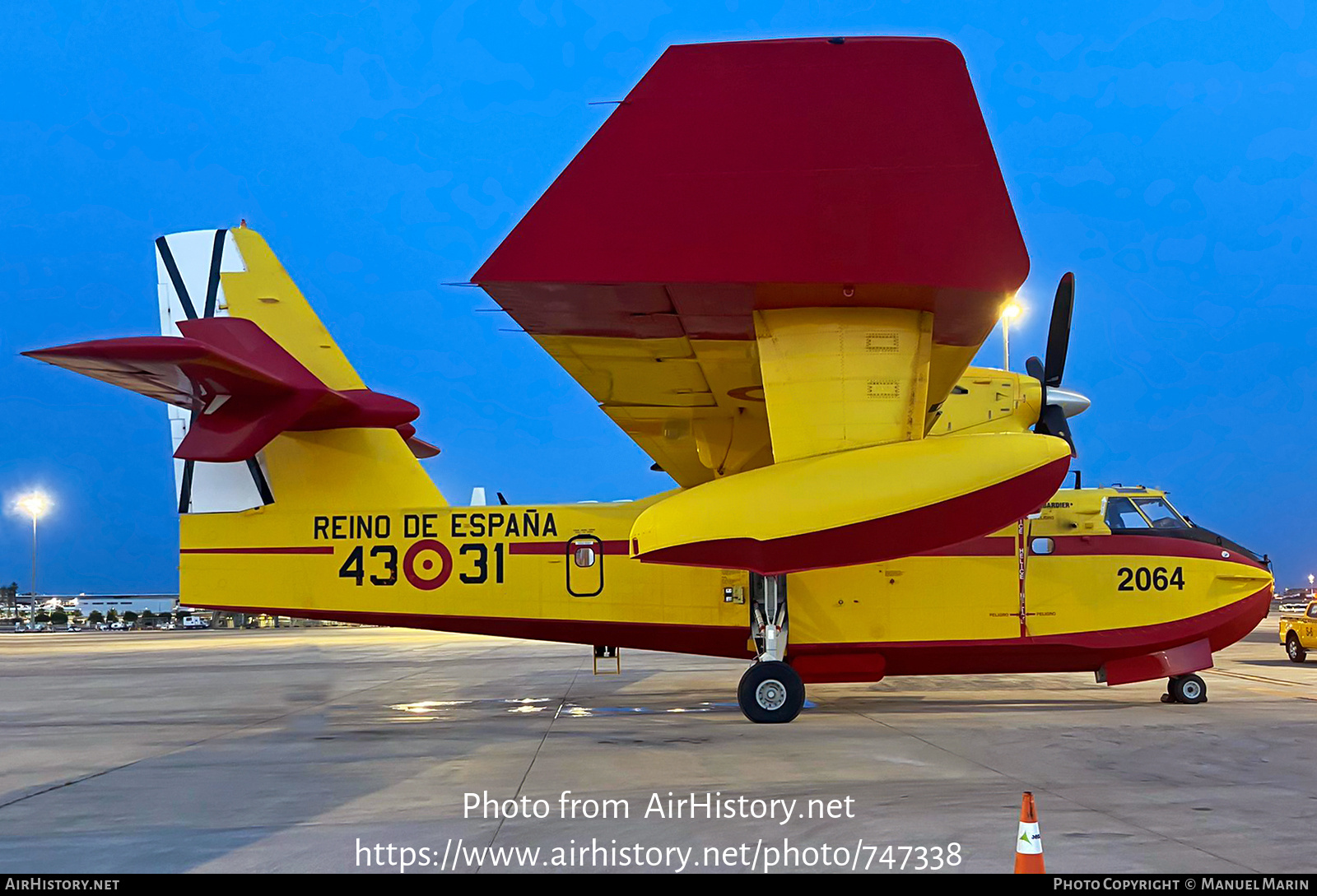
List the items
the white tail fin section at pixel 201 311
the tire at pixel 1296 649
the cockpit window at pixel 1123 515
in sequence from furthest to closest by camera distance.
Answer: the tire at pixel 1296 649
the cockpit window at pixel 1123 515
the white tail fin section at pixel 201 311

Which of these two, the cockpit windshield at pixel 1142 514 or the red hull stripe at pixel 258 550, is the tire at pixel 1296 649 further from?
the red hull stripe at pixel 258 550

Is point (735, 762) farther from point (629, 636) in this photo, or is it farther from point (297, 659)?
point (297, 659)

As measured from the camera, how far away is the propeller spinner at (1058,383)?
12250 millimetres

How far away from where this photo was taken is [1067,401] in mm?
12930

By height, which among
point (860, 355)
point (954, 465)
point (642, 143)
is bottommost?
point (954, 465)

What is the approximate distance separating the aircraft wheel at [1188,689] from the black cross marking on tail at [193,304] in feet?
44.6

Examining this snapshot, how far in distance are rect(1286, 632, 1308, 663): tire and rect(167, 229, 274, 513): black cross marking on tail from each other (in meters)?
23.6

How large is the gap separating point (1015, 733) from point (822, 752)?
2.97 m

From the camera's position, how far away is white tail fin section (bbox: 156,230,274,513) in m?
13.4

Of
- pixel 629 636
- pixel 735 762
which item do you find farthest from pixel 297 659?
pixel 735 762

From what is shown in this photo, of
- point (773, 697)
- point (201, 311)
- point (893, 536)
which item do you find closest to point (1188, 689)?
point (773, 697)

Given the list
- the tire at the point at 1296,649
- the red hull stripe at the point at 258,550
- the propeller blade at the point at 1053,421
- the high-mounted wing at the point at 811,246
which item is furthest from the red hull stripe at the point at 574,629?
the tire at the point at 1296,649
